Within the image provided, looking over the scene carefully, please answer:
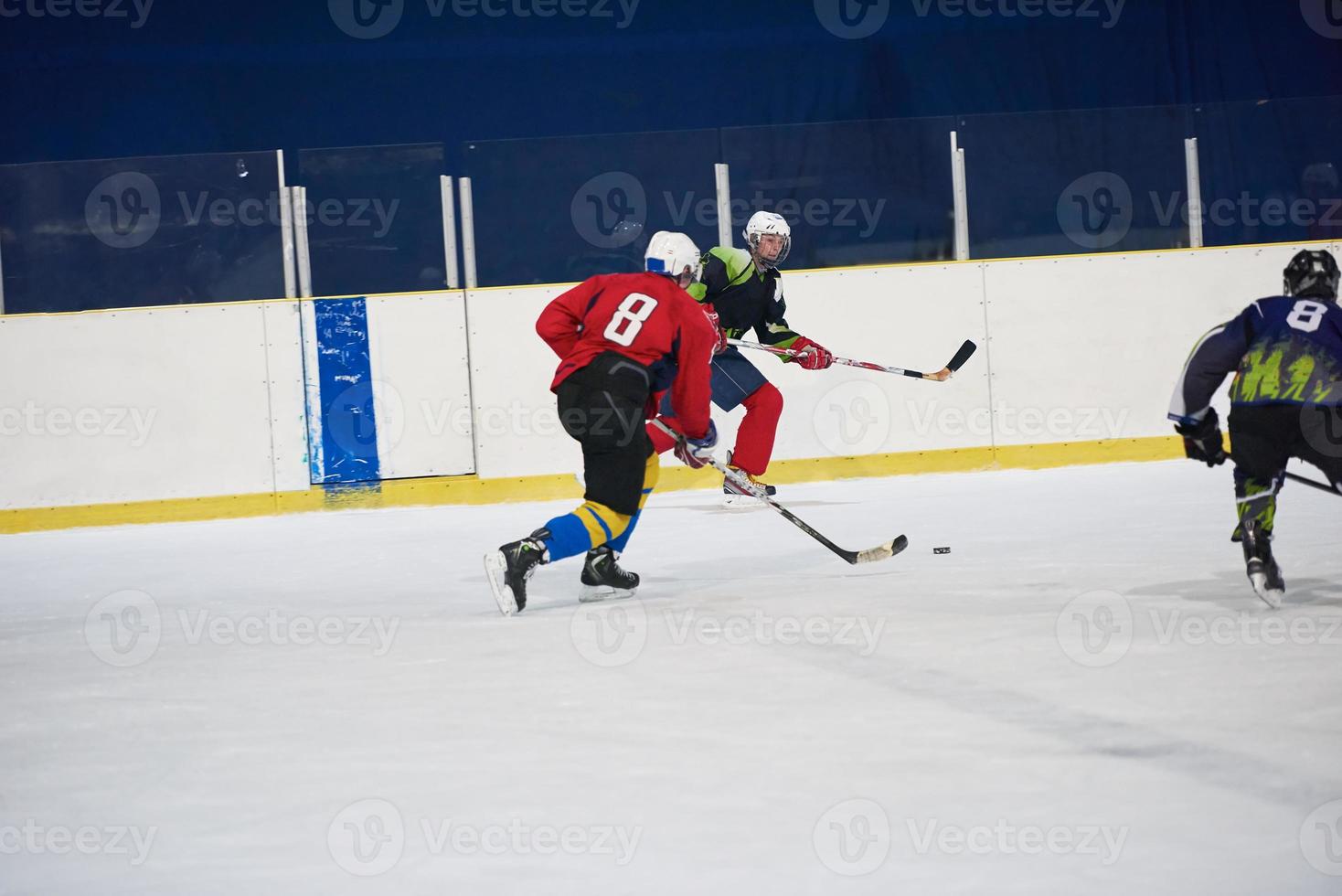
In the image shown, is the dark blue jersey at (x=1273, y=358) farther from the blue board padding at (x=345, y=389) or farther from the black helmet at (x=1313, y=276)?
the blue board padding at (x=345, y=389)

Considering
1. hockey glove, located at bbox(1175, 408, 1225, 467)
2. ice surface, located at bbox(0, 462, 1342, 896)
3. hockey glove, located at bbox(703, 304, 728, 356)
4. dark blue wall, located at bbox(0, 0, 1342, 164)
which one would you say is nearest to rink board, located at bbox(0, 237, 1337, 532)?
hockey glove, located at bbox(703, 304, 728, 356)

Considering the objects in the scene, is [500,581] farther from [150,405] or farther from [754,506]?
[150,405]

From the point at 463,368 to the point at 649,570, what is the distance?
9.11 feet

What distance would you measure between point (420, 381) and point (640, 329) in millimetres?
3353

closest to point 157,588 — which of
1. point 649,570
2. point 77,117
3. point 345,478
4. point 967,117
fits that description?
point 649,570

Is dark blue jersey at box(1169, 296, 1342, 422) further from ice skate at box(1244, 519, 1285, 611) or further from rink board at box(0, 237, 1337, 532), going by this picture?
rink board at box(0, 237, 1337, 532)

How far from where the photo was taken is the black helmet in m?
3.21

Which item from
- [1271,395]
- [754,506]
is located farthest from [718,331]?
[1271,395]

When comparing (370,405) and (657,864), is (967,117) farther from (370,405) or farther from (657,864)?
(657,864)

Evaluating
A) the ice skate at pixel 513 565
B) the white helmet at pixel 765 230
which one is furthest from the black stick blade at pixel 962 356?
the ice skate at pixel 513 565

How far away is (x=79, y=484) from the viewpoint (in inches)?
263

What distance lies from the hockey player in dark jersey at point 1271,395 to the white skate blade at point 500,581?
1639mm

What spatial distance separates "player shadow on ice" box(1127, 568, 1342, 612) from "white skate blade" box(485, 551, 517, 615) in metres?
1.54

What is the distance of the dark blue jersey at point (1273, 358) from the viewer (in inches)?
122
